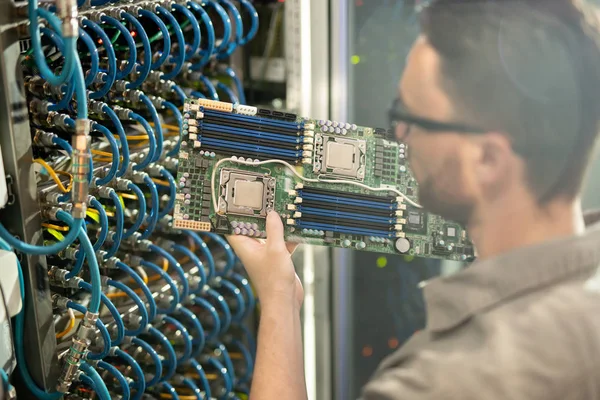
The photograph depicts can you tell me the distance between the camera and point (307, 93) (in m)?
2.27

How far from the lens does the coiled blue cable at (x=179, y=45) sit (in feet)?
5.29

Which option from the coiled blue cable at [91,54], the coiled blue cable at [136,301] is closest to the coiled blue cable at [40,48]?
the coiled blue cable at [91,54]

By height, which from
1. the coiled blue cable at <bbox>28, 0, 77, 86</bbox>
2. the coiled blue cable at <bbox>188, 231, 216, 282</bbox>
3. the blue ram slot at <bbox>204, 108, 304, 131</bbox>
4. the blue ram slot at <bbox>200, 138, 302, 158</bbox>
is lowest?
the coiled blue cable at <bbox>188, 231, 216, 282</bbox>

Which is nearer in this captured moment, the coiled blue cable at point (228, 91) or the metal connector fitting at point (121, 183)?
the metal connector fitting at point (121, 183)

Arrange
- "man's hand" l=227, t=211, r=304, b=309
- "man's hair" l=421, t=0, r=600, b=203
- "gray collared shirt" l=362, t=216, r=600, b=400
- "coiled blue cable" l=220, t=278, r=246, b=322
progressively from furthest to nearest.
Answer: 1. "coiled blue cable" l=220, t=278, r=246, b=322
2. "man's hand" l=227, t=211, r=304, b=309
3. "man's hair" l=421, t=0, r=600, b=203
4. "gray collared shirt" l=362, t=216, r=600, b=400

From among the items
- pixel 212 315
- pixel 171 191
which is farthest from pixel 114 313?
pixel 212 315

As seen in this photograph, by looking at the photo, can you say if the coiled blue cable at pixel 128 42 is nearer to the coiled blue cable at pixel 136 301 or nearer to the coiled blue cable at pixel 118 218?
the coiled blue cable at pixel 118 218

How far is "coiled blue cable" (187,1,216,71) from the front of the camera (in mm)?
1731

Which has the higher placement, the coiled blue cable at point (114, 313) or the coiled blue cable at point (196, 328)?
the coiled blue cable at point (114, 313)

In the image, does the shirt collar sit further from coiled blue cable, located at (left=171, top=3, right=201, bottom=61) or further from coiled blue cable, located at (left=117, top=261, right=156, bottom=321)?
coiled blue cable, located at (left=171, top=3, right=201, bottom=61)

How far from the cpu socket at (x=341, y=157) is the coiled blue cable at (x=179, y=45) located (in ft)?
1.45

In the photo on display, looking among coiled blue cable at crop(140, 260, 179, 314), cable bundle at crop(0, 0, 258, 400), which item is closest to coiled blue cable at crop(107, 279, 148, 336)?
cable bundle at crop(0, 0, 258, 400)

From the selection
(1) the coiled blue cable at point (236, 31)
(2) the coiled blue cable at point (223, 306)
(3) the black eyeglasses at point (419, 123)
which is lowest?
(2) the coiled blue cable at point (223, 306)

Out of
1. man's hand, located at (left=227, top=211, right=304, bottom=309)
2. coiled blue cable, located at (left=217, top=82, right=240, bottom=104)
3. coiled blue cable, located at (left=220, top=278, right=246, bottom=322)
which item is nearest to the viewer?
man's hand, located at (left=227, top=211, right=304, bottom=309)
